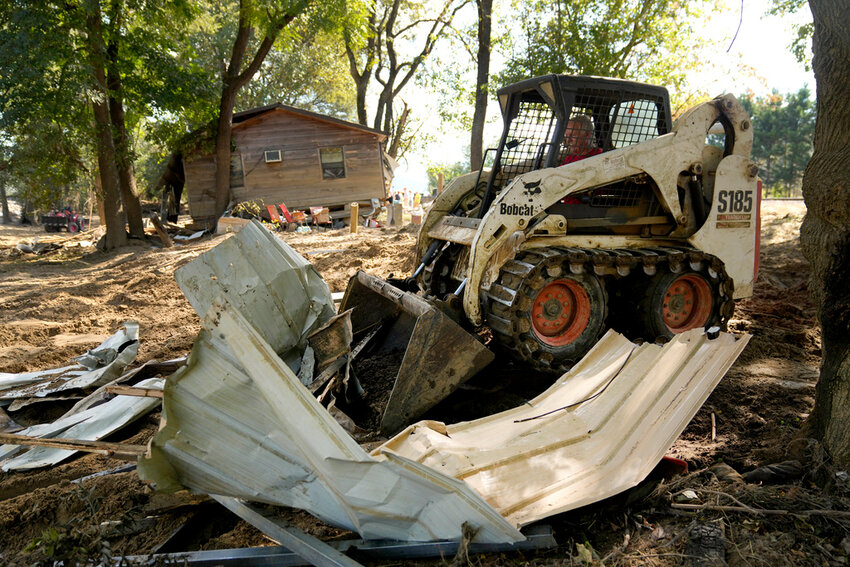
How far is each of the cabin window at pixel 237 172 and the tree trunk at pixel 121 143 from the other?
15.4 feet

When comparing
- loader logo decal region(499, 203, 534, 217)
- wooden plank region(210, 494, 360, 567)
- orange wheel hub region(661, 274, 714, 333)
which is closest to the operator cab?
loader logo decal region(499, 203, 534, 217)

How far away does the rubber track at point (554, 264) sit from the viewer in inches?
189

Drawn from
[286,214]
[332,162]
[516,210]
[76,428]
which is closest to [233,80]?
[286,214]

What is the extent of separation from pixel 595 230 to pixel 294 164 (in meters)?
17.1

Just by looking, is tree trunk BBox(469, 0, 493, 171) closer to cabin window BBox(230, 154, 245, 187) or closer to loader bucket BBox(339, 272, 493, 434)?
cabin window BBox(230, 154, 245, 187)

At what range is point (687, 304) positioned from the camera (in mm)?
5824

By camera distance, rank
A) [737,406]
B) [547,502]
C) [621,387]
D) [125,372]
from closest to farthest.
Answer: [547,502] < [621,387] < [737,406] < [125,372]

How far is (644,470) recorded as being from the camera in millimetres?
3088

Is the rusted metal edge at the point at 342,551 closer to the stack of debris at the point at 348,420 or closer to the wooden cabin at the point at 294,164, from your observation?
the stack of debris at the point at 348,420

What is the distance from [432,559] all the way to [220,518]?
48.5 inches

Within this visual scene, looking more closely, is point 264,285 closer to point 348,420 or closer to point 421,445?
point 348,420

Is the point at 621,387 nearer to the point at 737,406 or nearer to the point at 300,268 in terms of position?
the point at 737,406

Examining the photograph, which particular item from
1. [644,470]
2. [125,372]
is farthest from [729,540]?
[125,372]

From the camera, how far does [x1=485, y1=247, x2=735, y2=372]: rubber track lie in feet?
15.8
